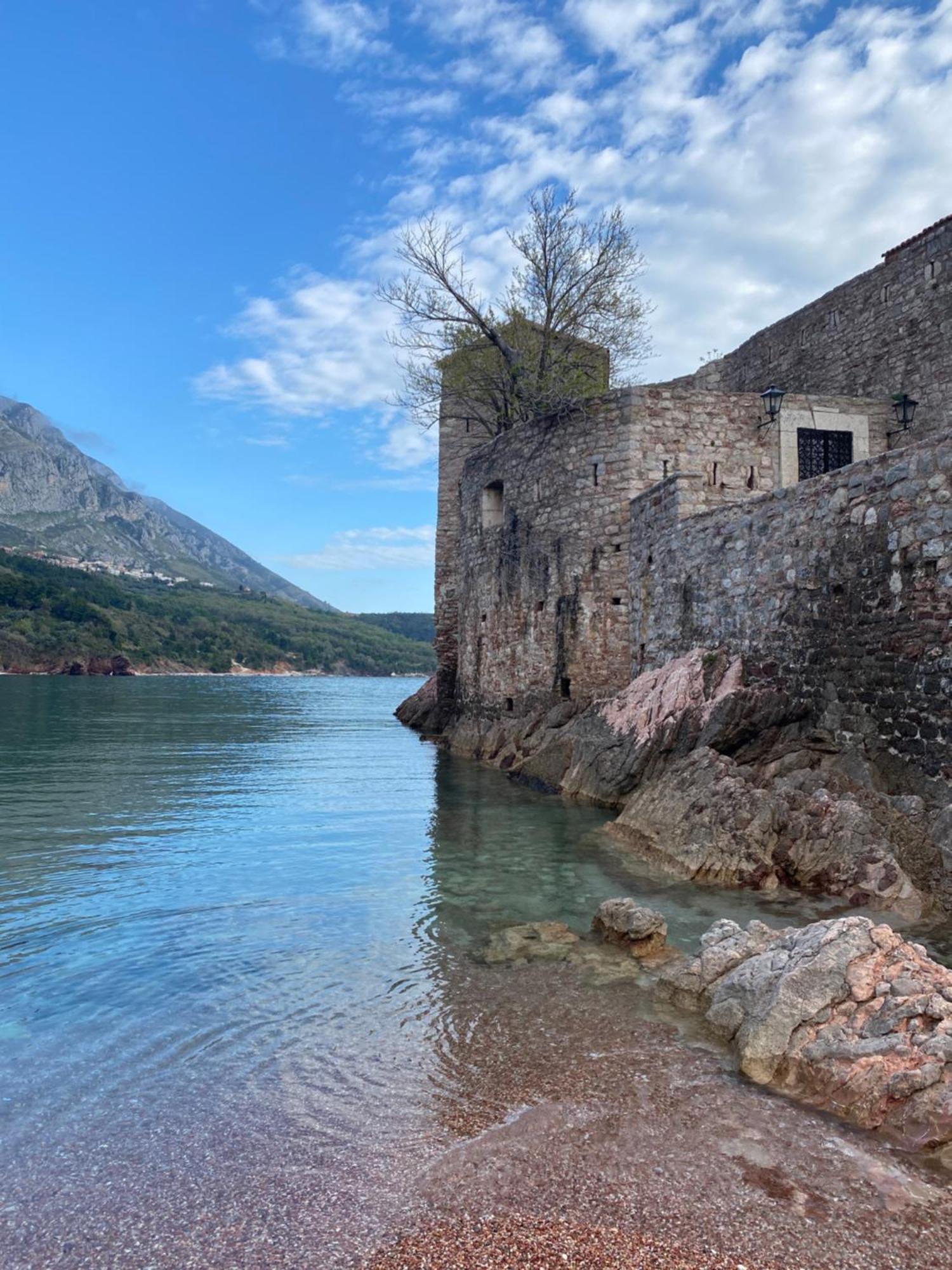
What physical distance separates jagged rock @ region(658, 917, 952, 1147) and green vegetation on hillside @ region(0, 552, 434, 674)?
71.5 m

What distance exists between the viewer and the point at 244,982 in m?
5.31

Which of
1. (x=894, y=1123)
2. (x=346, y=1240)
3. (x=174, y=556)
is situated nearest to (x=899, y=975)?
(x=894, y=1123)

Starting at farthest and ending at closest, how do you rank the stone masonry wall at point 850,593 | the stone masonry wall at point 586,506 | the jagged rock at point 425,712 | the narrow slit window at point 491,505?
the jagged rock at point 425,712, the narrow slit window at point 491,505, the stone masonry wall at point 586,506, the stone masonry wall at point 850,593

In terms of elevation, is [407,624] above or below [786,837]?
above

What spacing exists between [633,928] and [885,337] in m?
13.4

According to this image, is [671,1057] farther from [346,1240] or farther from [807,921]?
[807,921]

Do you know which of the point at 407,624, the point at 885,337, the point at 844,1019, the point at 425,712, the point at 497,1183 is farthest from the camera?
the point at 407,624

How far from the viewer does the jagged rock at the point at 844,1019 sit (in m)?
3.54

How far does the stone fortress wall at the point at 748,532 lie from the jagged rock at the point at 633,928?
3.13 metres

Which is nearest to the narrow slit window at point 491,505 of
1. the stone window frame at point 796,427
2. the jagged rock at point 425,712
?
the stone window frame at point 796,427

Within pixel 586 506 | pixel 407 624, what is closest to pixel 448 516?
pixel 586 506

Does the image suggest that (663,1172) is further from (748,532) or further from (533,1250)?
(748,532)

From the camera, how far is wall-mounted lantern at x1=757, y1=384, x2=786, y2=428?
1394 centimetres

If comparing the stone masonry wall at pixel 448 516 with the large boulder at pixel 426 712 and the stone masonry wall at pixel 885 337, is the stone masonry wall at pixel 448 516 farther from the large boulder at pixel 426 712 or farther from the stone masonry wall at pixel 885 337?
the stone masonry wall at pixel 885 337
